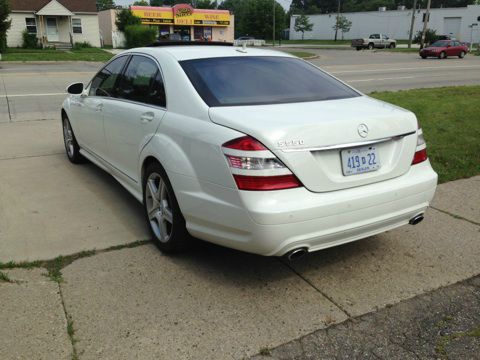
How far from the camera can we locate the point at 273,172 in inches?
116

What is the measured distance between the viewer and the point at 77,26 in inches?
1750

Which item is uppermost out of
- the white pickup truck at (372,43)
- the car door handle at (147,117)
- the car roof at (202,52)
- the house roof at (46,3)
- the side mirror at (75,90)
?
the house roof at (46,3)

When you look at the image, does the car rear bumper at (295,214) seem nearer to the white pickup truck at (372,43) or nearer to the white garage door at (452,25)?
the white pickup truck at (372,43)

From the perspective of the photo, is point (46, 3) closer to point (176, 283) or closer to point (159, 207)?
point (159, 207)

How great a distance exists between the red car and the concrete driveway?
117 feet

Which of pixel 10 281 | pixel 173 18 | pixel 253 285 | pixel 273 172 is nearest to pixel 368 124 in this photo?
pixel 273 172

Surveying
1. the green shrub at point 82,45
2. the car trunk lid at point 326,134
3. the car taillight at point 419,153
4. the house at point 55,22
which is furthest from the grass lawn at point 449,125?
the house at point 55,22

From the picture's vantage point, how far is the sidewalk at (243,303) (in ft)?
9.11

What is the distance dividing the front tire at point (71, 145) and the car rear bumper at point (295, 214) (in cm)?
334

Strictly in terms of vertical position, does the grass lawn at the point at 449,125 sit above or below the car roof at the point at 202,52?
below

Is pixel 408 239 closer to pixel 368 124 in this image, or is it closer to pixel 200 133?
pixel 368 124

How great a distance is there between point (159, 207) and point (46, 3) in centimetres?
4386

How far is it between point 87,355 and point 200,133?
151 cm

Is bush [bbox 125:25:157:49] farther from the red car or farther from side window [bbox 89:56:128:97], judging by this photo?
side window [bbox 89:56:128:97]
